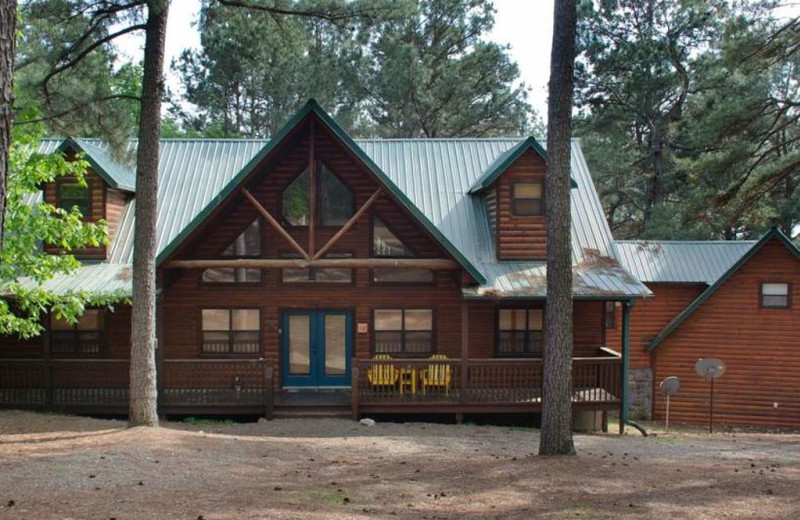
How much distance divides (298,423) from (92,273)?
6.11 m

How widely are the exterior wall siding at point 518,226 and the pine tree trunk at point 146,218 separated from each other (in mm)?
8389

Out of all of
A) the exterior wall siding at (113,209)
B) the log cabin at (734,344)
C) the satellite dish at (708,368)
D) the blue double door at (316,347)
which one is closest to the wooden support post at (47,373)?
the exterior wall siding at (113,209)

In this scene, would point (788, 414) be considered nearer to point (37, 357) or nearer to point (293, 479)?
point (293, 479)

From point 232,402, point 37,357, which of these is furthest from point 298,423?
point 37,357

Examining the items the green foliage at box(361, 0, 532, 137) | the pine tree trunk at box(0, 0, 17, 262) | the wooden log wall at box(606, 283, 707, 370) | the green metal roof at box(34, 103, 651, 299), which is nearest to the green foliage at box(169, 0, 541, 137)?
the green foliage at box(361, 0, 532, 137)

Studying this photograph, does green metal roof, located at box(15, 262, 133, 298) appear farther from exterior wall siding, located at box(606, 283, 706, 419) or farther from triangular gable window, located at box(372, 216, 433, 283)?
exterior wall siding, located at box(606, 283, 706, 419)

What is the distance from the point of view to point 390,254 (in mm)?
16875

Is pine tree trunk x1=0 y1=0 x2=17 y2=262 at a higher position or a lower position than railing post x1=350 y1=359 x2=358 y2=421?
higher

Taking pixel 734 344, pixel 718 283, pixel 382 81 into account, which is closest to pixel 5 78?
pixel 718 283

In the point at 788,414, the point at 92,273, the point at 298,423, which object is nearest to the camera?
the point at 298,423

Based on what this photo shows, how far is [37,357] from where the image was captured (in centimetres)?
1695

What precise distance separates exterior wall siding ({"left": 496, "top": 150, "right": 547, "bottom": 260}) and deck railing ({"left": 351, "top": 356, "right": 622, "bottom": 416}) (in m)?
2.76

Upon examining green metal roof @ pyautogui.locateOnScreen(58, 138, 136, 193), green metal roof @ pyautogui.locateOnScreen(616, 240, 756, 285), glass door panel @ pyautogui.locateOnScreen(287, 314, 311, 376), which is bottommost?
glass door panel @ pyautogui.locateOnScreen(287, 314, 311, 376)

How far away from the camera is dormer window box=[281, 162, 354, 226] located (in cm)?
1691
